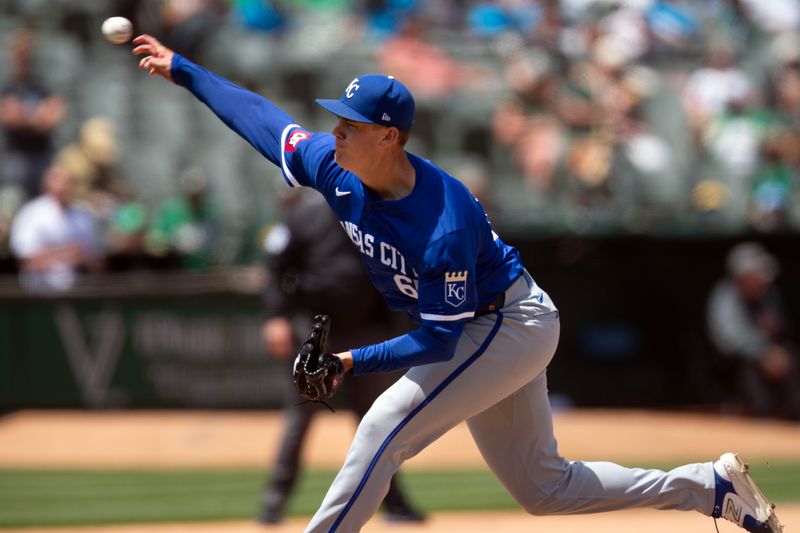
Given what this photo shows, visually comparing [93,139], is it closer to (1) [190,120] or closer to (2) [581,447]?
(1) [190,120]

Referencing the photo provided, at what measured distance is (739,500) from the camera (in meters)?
5.22

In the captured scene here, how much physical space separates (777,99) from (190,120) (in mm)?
6680

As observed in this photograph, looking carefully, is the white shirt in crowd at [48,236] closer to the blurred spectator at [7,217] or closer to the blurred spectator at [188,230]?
the blurred spectator at [7,217]

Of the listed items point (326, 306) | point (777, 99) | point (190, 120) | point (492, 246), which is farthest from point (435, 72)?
point (492, 246)

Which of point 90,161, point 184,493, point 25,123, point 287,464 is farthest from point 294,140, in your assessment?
point 25,123

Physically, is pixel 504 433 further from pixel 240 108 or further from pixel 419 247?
pixel 240 108

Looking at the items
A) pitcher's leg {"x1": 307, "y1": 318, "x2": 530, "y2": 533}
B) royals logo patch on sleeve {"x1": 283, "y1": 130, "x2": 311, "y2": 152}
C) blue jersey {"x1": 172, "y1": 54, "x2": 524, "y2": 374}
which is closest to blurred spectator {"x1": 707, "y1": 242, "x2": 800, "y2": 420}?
blue jersey {"x1": 172, "y1": 54, "x2": 524, "y2": 374}

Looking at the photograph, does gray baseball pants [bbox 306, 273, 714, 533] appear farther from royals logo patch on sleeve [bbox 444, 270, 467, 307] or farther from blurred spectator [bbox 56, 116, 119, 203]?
blurred spectator [bbox 56, 116, 119, 203]

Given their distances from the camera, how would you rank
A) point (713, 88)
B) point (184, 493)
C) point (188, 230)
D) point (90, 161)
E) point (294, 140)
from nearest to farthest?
point (294, 140) → point (184, 493) → point (188, 230) → point (90, 161) → point (713, 88)

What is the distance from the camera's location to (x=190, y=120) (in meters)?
14.0

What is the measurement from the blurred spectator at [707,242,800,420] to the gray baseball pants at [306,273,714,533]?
7.04m

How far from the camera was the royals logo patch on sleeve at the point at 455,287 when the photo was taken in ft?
14.8

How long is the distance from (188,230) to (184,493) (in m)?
4.10

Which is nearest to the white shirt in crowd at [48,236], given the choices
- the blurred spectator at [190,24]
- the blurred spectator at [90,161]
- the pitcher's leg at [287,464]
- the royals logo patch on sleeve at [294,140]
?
the blurred spectator at [90,161]
